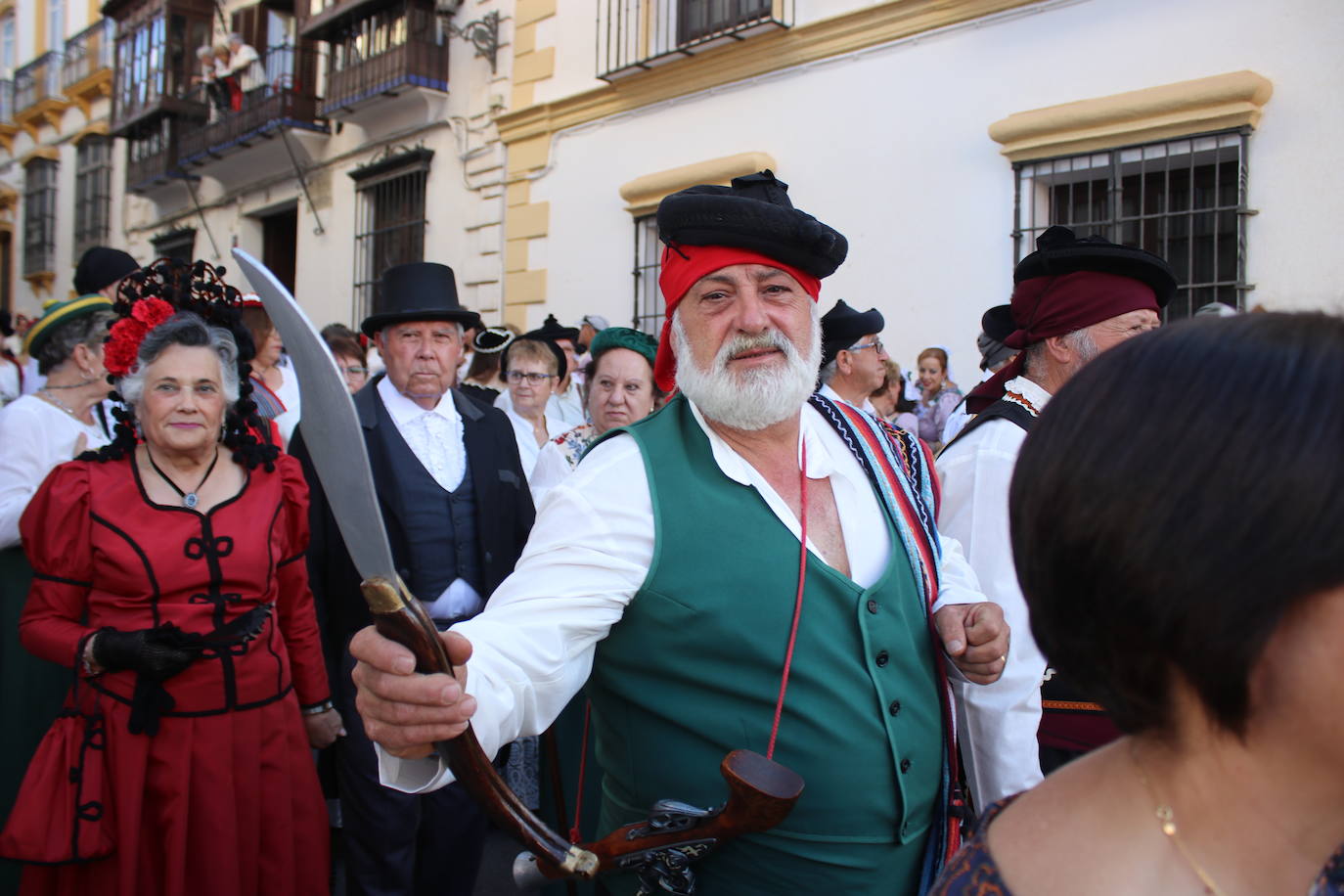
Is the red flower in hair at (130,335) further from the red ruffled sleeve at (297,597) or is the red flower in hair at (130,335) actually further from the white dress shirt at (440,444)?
the white dress shirt at (440,444)

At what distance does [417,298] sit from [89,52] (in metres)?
20.5

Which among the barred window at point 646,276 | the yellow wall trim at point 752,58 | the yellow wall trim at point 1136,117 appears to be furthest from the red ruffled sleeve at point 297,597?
the barred window at point 646,276

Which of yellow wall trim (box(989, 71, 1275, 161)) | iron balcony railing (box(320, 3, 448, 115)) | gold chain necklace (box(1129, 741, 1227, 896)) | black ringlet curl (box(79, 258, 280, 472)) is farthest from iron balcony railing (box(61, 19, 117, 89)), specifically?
gold chain necklace (box(1129, 741, 1227, 896))

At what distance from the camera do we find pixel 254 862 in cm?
286

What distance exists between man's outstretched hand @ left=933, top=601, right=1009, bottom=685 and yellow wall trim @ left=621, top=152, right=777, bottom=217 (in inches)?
271

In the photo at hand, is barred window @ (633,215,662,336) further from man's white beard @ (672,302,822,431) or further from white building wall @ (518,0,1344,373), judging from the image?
man's white beard @ (672,302,822,431)

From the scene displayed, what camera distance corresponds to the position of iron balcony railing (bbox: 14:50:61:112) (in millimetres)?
21250

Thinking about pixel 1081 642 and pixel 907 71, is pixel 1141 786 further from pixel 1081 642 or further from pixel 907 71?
pixel 907 71

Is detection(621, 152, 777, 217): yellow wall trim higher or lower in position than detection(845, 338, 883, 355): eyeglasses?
higher

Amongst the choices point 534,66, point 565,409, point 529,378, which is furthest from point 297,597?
point 534,66

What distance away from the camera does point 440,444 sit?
148 inches

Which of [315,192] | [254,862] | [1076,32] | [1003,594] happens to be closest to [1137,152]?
[1076,32]

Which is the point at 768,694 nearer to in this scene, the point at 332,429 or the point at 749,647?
the point at 749,647

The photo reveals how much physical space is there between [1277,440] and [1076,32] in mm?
7091
